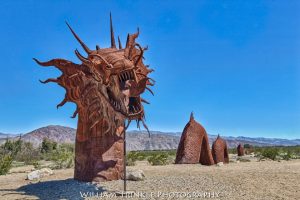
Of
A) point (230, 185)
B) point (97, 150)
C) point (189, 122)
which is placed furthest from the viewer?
point (189, 122)

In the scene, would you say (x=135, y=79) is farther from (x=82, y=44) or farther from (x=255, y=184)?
(x=255, y=184)

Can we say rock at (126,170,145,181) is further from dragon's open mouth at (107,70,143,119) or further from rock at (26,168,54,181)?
rock at (26,168,54,181)

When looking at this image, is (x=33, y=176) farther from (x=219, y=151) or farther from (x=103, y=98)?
(x=219, y=151)

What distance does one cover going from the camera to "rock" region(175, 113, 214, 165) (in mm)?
15078

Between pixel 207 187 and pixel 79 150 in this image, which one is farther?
pixel 79 150

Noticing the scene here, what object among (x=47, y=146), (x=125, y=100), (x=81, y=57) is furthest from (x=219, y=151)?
(x=47, y=146)

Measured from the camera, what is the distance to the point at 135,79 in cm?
866

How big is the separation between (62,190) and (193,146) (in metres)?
7.56

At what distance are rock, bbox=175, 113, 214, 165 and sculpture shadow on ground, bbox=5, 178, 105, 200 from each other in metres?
6.45

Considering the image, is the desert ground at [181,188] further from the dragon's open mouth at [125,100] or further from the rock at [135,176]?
the dragon's open mouth at [125,100]

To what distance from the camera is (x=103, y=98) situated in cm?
848

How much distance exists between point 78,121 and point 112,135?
1.16 m

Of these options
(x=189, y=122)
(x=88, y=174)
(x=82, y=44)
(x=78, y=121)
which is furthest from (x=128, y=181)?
(x=189, y=122)

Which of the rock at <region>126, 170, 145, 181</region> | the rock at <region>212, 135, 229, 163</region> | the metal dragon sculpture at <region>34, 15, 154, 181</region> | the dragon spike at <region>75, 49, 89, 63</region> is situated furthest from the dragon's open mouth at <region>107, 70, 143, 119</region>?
the rock at <region>212, 135, 229, 163</region>
